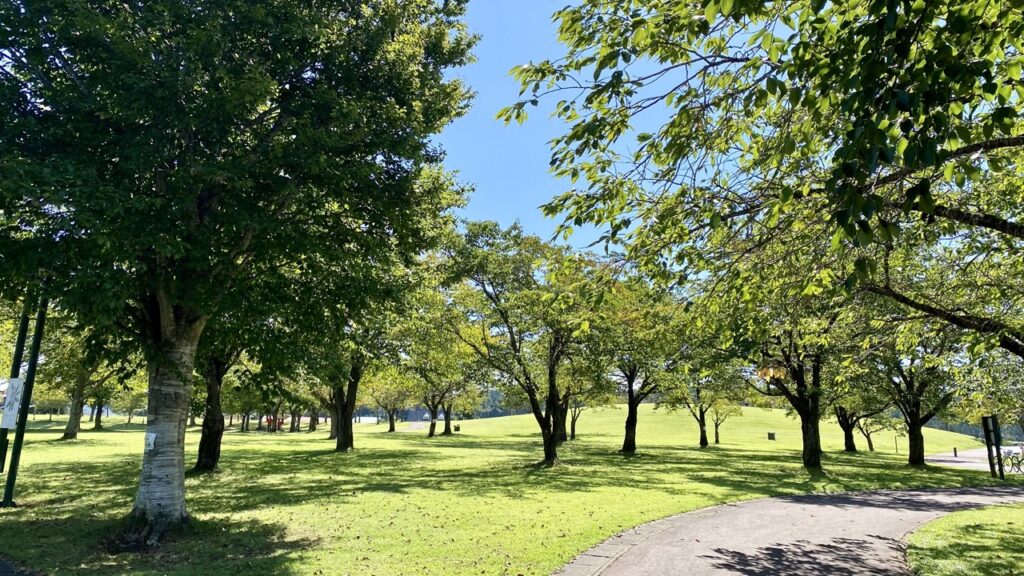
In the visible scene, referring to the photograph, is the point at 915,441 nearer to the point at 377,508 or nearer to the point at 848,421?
the point at 848,421

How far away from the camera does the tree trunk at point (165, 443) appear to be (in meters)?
8.88

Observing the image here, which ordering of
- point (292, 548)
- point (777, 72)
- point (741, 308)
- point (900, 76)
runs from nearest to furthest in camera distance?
point (900, 76) → point (777, 72) → point (292, 548) → point (741, 308)

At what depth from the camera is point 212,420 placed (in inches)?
685

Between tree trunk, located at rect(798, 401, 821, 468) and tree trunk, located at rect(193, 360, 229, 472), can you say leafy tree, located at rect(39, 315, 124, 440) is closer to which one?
tree trunk, located at rect(193, 360, 229, 472)

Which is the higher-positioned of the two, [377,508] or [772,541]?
[772,541]

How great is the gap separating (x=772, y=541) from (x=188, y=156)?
35.4 feet

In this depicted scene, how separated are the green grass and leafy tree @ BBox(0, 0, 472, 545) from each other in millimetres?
9617

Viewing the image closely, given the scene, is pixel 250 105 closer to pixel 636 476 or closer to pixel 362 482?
pixel 362 482

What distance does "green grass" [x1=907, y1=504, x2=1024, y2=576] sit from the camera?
7730 millimetres

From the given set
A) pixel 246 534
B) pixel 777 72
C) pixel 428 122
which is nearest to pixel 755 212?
pixel 777 72

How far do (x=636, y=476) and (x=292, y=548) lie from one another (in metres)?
13.1

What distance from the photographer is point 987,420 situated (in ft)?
64.6

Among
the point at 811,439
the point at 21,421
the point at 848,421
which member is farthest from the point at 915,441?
the point at 21,421

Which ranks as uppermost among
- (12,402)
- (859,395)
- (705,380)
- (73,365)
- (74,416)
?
(705,380)
